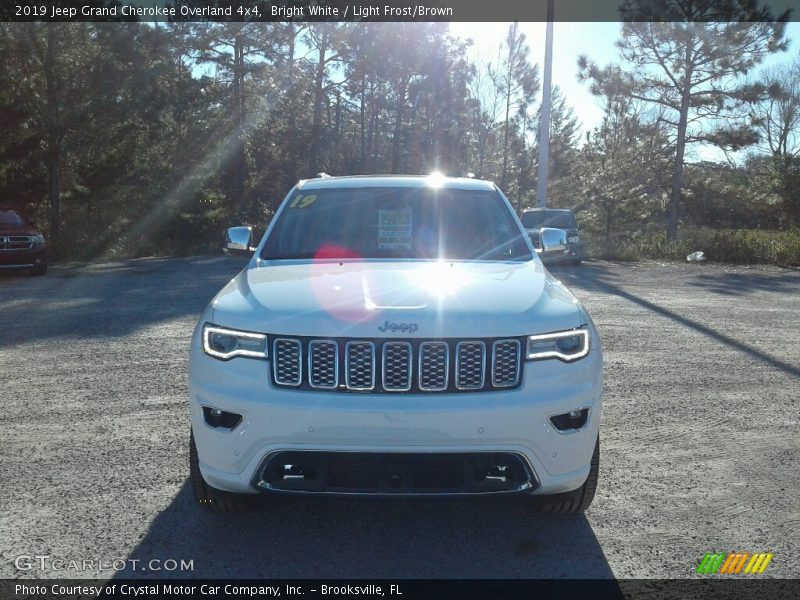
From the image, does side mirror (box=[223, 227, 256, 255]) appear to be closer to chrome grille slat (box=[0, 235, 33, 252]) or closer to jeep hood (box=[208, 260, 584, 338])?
jeep hood (box=[208, 260, 584, 338])

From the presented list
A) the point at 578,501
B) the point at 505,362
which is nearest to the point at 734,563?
the point at 578,501

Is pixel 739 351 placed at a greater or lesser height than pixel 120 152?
lesser

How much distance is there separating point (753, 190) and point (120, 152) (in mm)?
30738

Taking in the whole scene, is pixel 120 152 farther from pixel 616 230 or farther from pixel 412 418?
pixel 412 418

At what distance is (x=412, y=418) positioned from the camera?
319 centimetres

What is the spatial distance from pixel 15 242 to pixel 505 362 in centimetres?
1605

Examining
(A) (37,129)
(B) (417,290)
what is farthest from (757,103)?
(B) (417,290)

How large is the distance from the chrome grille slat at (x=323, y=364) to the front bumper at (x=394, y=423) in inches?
2.3

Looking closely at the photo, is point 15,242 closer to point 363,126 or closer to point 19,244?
point 19,244

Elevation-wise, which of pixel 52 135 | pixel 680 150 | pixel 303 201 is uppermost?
pixel 680 150

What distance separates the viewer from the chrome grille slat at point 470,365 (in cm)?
331

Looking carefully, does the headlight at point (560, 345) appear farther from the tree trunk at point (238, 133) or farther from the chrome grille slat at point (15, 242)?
the tree trunk at point (238, 133)

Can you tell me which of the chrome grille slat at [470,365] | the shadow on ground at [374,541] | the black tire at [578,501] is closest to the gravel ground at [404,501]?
the shadow on ground at [374,541]

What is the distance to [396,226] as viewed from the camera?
4.81m
